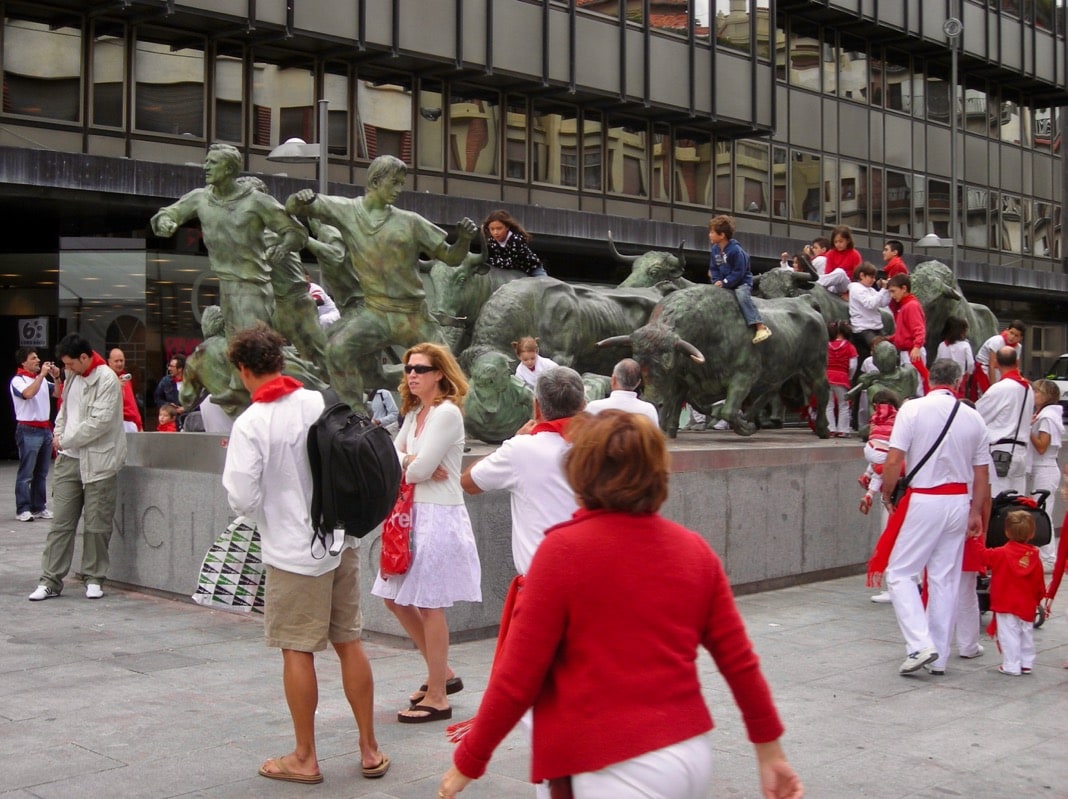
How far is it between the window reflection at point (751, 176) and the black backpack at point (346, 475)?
3049cm

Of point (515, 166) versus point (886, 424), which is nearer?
point (886, 424)

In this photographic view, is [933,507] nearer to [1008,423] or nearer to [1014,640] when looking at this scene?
[1014,640]

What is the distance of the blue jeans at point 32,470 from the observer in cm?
1567

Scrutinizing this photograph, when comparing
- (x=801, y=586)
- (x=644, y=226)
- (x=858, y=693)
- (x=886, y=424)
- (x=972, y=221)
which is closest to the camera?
(x=858, y=693)

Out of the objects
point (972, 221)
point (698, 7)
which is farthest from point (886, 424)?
point (972, 221)

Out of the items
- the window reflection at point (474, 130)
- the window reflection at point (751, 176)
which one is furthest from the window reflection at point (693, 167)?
the window reflection at point (474, 130)

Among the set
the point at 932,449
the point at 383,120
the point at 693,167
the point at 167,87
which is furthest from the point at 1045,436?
the point at 693,167

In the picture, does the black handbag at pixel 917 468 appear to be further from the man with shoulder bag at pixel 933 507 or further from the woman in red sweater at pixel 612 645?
the woman in red sweater at pixel 612 645

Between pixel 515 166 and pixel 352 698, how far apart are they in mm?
25119

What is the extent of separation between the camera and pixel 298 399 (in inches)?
227

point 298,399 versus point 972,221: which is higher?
point 972,221

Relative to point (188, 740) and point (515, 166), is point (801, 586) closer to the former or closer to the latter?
point (188, 740)

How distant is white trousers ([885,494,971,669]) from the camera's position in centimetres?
805

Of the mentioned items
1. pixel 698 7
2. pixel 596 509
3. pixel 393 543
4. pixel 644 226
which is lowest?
pixel 393 543
